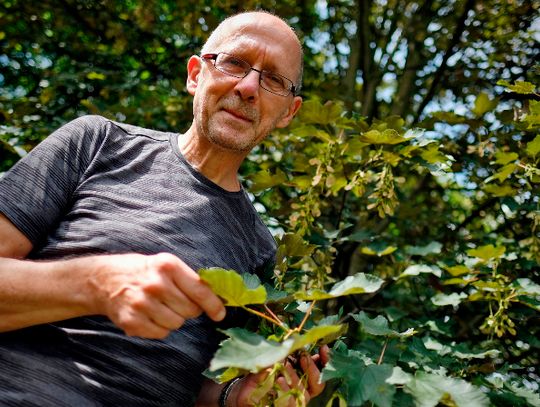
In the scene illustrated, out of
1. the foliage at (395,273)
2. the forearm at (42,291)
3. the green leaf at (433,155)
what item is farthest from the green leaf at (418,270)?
the forearm at (42,291)

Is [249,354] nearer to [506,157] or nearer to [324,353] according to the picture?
[324,353]

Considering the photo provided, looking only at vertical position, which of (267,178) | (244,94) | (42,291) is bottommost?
(42,291)

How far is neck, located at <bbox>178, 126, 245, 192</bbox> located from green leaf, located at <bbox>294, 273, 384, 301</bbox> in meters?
0.60

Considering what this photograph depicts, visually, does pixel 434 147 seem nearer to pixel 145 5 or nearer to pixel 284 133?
pixel 284 133

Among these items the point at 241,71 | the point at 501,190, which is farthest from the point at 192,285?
the point at 501,190

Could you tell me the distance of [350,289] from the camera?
0.87 meters

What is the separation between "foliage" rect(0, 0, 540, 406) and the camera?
1.09m

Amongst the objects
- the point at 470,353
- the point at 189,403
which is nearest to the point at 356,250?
the point at 470,353

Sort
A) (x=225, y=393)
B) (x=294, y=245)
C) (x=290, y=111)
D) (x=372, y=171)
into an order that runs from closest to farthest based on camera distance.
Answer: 1. (x=225, y=393)
2. (x=294, y=245)
3. (x=290, y=111)
4. (x=372, y=171)

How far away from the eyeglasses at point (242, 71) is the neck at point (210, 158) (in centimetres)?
21

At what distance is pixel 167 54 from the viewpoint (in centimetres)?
316

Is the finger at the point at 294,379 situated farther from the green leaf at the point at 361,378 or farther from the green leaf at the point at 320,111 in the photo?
the green leaf at the point at 320,111

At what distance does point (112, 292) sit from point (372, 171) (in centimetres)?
164

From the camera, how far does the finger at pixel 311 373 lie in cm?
101
